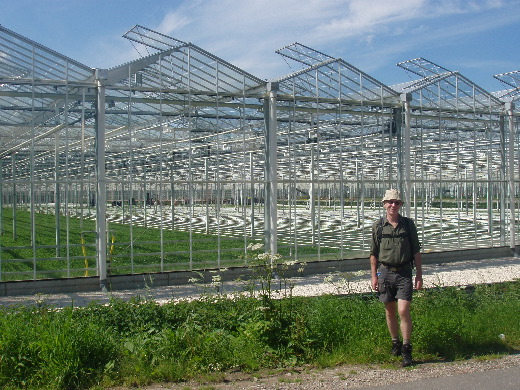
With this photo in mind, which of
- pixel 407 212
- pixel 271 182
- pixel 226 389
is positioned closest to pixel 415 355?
pixel 226 389

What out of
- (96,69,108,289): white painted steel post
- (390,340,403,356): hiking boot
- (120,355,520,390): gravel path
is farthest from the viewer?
(96,69,108,289): white painted steel post

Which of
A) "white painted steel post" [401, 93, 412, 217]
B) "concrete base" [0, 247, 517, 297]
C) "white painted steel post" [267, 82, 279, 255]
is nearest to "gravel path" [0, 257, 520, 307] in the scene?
"concrete base" [0, 247, 517, 297]

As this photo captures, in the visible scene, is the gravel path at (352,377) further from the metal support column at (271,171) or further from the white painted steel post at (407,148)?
the white painted steel post at (407,148)

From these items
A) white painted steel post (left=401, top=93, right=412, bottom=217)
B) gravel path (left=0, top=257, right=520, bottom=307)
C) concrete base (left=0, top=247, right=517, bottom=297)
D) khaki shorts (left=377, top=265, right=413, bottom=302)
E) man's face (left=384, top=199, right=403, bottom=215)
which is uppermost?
white painted steel post (left=401, top=93, right=412, bottom=217)

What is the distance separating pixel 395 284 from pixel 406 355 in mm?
741

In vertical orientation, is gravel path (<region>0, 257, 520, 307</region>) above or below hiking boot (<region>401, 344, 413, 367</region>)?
below

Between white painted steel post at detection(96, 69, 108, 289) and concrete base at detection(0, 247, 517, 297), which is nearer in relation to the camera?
concrete base at detection(0, 247, 517, 297)

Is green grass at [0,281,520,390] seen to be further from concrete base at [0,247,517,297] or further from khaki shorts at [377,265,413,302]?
concrete base at [0,247,517,297]

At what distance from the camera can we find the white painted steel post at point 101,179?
36.7 ft

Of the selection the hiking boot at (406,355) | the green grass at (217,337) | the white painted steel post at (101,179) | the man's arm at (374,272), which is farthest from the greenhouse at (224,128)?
the hiking boot at (406,355)

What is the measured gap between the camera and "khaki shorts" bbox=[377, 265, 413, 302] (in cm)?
595

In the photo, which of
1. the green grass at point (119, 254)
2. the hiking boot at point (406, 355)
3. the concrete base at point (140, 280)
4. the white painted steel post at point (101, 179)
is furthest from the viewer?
the green grass at point (119, 254)

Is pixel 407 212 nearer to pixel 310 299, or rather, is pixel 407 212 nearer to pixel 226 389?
pixel 310 299

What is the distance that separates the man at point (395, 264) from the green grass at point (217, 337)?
0.42 metres
